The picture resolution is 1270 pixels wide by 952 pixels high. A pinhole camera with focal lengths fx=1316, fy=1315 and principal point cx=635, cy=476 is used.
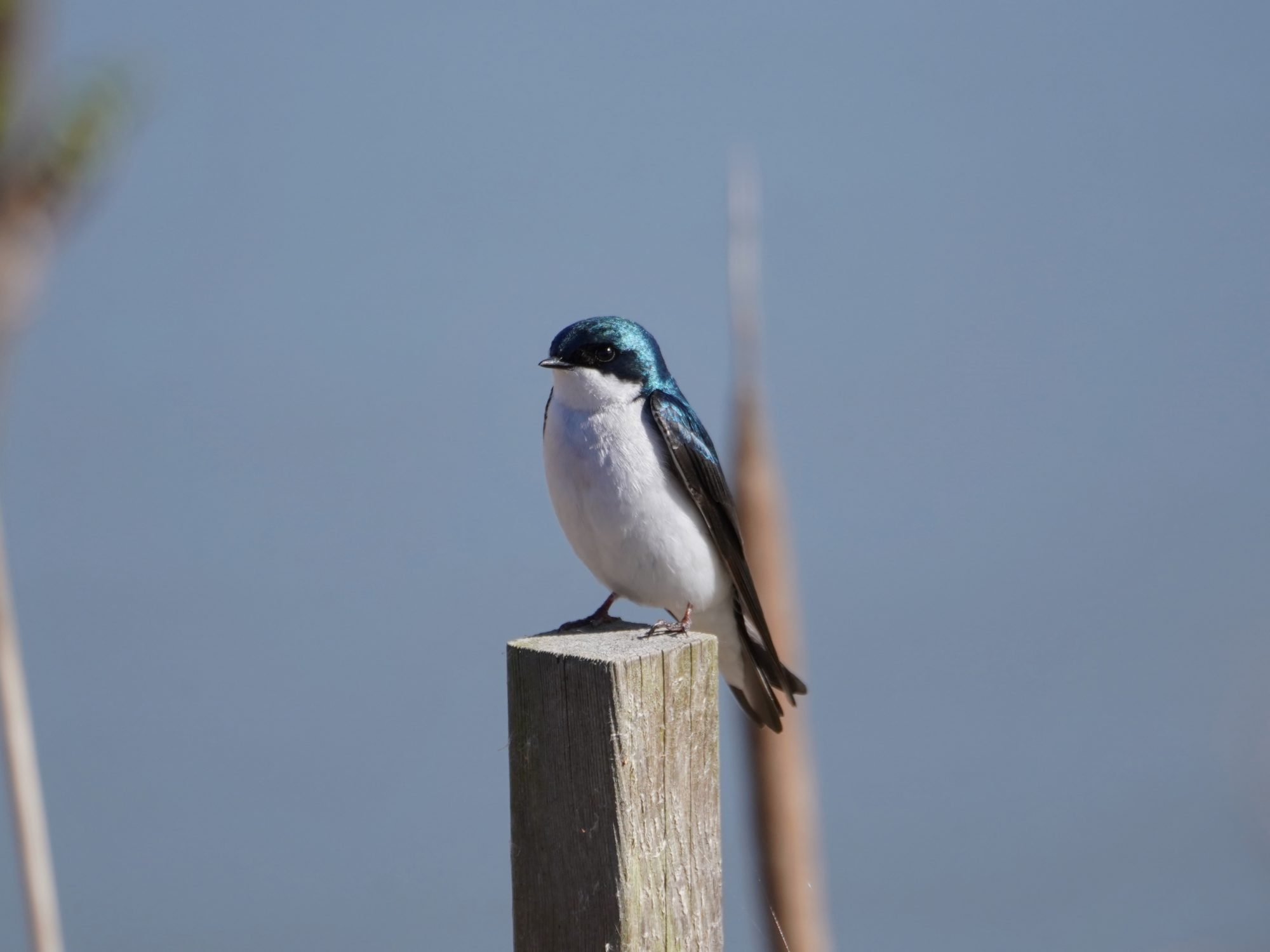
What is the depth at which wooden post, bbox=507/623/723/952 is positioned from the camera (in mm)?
1601

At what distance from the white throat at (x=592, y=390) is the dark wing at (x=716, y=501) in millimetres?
58

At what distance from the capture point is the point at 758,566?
14.4 ft

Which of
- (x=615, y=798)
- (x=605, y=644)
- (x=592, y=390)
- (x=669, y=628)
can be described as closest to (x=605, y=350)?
(x=592, y=390)

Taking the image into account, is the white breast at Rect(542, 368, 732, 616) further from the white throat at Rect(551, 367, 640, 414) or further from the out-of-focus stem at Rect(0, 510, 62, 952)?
the out-of-focus stem at Rect(0, 510, 62, 952)

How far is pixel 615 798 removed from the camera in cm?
159

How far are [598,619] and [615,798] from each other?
34.1 inches

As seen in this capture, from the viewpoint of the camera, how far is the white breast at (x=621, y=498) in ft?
8.10

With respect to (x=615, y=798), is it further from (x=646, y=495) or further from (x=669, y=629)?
(x=646, y=495)

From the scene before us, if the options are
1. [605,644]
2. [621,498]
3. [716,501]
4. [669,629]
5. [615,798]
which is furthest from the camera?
[716,501]

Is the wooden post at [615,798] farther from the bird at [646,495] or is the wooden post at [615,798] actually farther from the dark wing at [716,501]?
the dark wing at [716,501]

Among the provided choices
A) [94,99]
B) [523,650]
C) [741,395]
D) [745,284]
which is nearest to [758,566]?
[741,395]

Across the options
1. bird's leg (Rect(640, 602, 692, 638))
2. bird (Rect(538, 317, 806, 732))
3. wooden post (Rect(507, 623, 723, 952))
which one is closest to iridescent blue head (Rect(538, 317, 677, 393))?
bird (Rect(538, 317, 806, 732))

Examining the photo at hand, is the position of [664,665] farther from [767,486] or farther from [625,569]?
[767,486]

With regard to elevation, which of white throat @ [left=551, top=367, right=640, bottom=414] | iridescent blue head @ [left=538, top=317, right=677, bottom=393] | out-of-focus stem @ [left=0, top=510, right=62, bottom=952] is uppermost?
iridescent blue head @ [left=538, top=317, right=677, bottom=393]
